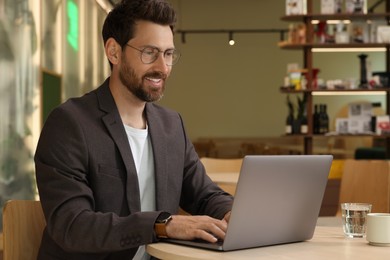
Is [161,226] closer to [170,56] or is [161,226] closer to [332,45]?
[170,56]

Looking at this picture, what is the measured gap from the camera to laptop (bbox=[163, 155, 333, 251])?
1.93 m

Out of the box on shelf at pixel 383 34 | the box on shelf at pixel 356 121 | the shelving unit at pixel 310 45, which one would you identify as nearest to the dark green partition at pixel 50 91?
the shelving unit at pixel 310 45

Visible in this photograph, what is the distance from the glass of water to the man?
0.37m

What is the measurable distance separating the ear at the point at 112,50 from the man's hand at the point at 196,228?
622 mm

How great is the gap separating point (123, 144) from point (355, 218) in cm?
68

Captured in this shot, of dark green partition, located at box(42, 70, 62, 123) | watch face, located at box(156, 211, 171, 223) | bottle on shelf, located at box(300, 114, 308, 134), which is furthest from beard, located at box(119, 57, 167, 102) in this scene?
bottle on shelf, located at box(300, 114, 308, 134)

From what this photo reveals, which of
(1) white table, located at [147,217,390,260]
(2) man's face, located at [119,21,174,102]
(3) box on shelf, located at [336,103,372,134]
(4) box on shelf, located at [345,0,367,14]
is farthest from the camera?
(3) box on shelf, located at [336,103,372,134]

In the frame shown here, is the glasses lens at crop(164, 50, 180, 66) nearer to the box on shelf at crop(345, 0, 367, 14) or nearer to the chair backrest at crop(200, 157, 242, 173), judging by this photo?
the chair backrest at crop(200, 157, 242, 173)

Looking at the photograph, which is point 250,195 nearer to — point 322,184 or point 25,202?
point 322,184

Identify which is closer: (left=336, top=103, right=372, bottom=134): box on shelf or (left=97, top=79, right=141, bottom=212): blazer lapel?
(left=97, top=79, right=141, bottom=212): blazer lapel

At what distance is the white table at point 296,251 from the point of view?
1.89m

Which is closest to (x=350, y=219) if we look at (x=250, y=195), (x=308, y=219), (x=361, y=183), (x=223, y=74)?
(x=308, y=219)

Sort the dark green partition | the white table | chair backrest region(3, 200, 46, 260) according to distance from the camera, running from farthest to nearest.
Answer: the dark green partition → chair backrest region(3, 200, 46, 260) → the white table

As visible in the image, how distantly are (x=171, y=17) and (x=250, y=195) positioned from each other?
721mm
